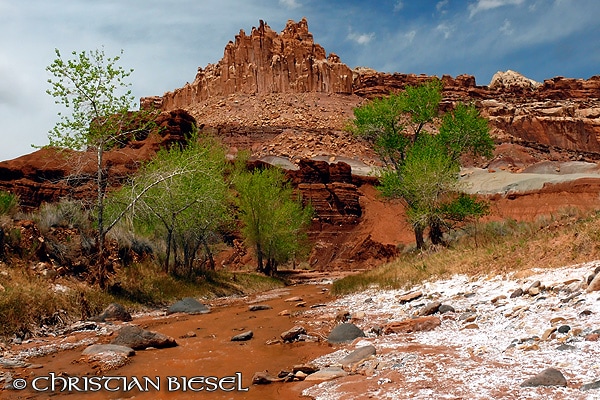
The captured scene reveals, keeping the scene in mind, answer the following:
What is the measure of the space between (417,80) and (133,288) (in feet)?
459

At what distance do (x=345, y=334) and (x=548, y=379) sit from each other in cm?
453

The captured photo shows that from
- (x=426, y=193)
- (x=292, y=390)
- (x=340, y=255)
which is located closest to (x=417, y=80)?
(x=340, y=255)

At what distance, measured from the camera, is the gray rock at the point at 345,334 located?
8.48 m

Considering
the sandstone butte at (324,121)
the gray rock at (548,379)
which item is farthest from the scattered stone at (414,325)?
the sandstone butte at (324,121)

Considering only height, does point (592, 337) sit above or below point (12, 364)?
above

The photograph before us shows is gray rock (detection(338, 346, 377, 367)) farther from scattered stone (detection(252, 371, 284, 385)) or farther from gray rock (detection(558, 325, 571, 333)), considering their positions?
gray rock (detection(558, 325, 571, 333))

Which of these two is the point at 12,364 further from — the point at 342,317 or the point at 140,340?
the point at 342,317

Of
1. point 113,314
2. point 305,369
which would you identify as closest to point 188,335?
point 113,314

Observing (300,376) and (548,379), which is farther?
A: (300,376)

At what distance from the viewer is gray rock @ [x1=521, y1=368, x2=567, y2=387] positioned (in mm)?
4330

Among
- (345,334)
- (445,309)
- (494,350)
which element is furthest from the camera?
(445,309)

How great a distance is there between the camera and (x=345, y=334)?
8570 mm

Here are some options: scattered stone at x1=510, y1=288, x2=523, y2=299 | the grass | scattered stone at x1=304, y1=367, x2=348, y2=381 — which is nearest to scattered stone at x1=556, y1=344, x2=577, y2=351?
scattered stone at x1=304, y1=367, x2=348, y2=381

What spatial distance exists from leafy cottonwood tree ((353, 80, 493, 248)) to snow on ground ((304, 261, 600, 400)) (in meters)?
14.5
